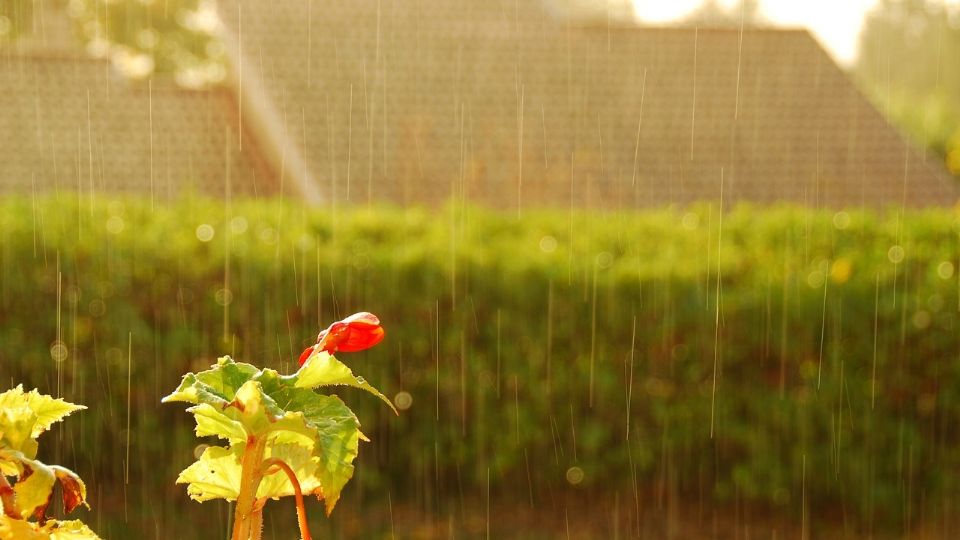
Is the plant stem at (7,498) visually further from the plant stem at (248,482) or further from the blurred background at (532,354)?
the blurred background at (532,354)

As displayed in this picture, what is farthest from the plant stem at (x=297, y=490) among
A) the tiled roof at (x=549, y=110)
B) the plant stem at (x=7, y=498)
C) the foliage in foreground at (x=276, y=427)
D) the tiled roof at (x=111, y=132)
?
the tiled roof at (x=111, y=132)

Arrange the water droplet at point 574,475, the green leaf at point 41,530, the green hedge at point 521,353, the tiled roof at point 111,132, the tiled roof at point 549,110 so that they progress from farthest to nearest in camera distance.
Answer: the tiled roof at point 111,132, the tiled roof at point 549,110, the water droplet at point 574,475, the green hedge at point 521,353, the green leaf at point 41,530

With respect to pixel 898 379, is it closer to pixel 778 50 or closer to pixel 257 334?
pixel 257 334

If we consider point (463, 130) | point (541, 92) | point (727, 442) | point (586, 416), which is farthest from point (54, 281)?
point (541, 92)

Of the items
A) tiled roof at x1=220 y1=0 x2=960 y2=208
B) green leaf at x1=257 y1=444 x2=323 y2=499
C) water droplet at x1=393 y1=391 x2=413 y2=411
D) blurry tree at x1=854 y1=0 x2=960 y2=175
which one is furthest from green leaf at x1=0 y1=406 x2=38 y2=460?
blurry tree at x1=854 y1=0 x2=960 y2=175

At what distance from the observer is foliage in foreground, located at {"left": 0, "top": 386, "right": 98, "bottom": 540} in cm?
112

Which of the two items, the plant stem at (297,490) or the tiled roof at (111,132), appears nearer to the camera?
the plant stem at (297,490)

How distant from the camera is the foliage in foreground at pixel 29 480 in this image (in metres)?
1.12

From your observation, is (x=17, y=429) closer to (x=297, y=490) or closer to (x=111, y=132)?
(x=297, y=490)

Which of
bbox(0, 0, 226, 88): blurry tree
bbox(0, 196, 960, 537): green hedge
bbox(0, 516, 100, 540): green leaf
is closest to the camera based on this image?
bbox(0, 516, 100, 540): green leaf

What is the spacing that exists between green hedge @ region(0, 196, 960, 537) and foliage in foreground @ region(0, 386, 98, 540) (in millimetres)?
4478

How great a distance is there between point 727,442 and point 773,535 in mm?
581

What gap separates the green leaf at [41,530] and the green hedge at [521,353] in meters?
4.51

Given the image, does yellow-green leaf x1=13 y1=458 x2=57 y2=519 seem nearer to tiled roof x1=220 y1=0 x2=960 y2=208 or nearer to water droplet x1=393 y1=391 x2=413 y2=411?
water droplet x1=393 y1=391 x2=413 y2=411
